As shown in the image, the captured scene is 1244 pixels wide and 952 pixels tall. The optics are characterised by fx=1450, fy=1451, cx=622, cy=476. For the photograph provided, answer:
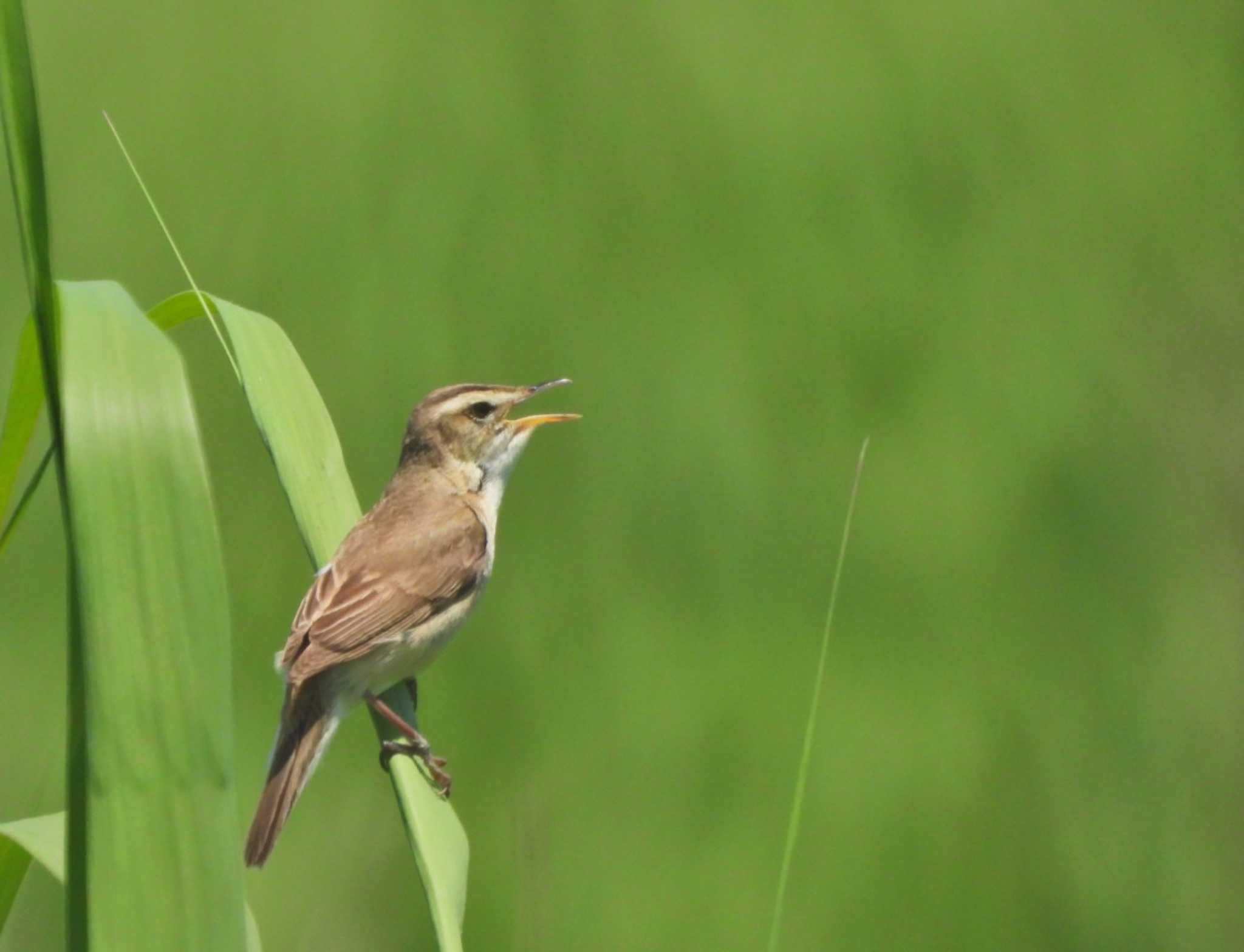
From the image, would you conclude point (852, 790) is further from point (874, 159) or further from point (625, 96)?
point (625, 96)

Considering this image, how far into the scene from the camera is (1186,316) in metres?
4.21

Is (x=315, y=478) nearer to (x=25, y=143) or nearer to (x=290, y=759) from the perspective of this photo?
(x=290, y=759)

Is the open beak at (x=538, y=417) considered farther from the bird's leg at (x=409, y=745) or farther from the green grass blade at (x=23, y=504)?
the green grass blade at (x=23, y=504)

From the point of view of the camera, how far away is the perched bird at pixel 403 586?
74.2 inches

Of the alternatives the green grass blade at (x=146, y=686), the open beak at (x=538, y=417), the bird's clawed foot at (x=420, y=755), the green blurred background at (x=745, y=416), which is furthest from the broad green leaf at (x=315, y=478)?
the green blurred background at (x=745, y=416)

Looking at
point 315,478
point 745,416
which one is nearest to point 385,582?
point 315,478

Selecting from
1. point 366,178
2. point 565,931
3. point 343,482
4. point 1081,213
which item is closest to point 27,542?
point 366,178

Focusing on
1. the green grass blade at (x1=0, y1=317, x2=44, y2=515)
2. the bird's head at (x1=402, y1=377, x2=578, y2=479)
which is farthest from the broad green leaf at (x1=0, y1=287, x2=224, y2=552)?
the bird's head at (x1=402, y1=377, x2=578, y2=479)

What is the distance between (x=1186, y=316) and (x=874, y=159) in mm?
1015

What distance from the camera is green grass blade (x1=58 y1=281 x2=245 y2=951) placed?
0.85 m

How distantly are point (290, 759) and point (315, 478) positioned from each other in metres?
0.46

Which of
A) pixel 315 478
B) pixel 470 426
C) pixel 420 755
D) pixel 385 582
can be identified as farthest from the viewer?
pixel 470 426

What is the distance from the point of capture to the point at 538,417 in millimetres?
2438

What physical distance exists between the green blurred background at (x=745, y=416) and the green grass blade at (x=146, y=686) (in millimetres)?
2054
